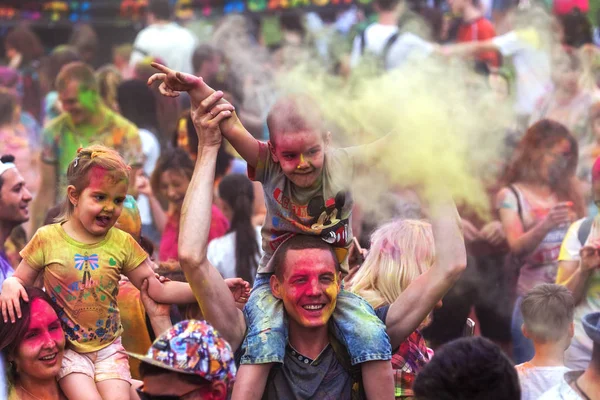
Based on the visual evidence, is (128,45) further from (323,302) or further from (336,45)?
(323,302)

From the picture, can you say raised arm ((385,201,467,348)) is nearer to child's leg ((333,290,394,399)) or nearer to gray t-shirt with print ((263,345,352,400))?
child's leg ((333,290,394,399))

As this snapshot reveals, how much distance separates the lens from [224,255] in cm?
705

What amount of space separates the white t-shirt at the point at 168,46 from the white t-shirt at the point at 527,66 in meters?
3.23

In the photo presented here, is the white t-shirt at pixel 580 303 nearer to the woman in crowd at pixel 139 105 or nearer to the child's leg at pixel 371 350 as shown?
the child's leg at pixel 371 350

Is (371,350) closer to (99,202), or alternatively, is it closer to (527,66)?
(99,202)

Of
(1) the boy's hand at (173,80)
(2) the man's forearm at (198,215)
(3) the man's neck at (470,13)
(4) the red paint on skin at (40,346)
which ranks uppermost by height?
(3) the man's neck at (470,13)

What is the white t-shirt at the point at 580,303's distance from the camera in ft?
19.9

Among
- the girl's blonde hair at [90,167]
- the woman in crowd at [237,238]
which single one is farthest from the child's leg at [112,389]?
the woman in crowd at [237,238]

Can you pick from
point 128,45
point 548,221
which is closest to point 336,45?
point 548,221

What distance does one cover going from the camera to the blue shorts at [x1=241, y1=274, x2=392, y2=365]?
4.17m

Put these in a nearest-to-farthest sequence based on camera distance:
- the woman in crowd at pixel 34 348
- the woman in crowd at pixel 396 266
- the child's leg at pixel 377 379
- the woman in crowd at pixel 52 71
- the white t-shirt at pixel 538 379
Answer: the child's leg at pixel 377 379 < the woman in crowd at pixel 34 348 < the woman in crowd at pixel 396 266 < the white t-shirt at pixel 538 379 < the woman in crowd at pixel 52 71

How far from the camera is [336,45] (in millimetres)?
9078

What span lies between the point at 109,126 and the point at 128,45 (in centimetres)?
427

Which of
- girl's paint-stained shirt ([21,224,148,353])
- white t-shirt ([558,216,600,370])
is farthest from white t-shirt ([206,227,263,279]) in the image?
girl's paint-stained shirt ([21,224,148,353])
